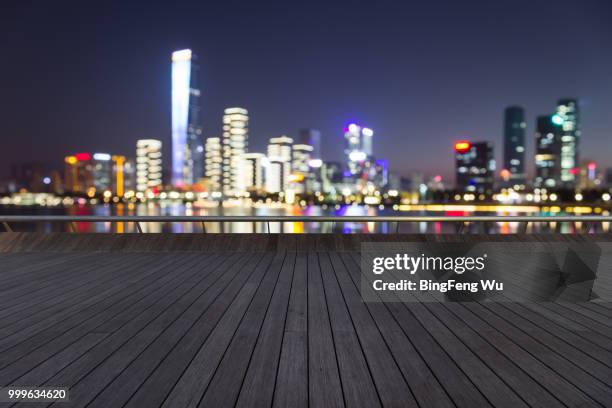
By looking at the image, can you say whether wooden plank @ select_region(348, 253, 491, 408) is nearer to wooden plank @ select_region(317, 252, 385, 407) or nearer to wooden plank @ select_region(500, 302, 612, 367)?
wooden plank @ select_region(317, 252, 385, 407)

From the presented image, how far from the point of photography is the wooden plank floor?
3.03 metres

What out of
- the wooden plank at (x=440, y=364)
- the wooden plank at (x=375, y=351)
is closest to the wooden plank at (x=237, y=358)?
the wooden plank at (x=375, y=351)

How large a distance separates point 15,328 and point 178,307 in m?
1.73

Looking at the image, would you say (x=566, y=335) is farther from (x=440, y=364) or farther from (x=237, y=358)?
(x=237, y=358)

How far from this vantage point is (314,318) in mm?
4723

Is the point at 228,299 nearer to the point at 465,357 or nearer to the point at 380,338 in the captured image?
the point at 380,338

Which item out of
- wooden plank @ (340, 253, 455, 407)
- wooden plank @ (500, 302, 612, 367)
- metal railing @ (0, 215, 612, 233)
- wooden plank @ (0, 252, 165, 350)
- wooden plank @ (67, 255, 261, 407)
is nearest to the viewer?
wooden plank @ (340, 253, 455, 407)

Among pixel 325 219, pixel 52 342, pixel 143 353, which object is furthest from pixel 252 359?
pixel 325 219

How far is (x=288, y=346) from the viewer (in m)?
3.88

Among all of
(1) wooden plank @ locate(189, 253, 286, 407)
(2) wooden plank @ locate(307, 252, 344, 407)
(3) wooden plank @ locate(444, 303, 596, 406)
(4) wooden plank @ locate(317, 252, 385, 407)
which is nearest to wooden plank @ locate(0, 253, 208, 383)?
(1) wooden plank @ locate(189, 253, 286, 407)

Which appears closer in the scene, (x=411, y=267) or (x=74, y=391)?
(x=74, y=391)

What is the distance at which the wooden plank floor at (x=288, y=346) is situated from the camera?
3025 mm

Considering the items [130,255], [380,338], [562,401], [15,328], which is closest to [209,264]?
[130,255]

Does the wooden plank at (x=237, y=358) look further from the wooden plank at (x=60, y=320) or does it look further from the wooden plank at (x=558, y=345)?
the wooden plank at (x=558, y=345)
